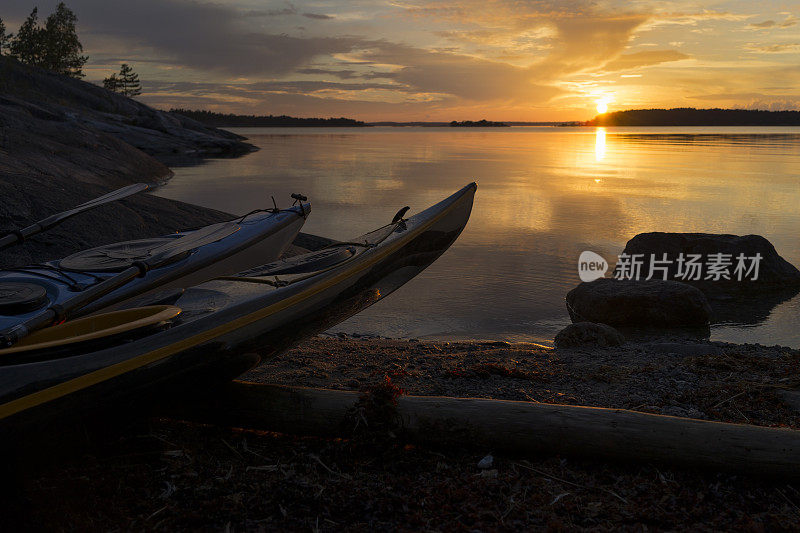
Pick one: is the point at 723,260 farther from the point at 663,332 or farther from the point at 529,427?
the point at 529,427

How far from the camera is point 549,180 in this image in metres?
28.2

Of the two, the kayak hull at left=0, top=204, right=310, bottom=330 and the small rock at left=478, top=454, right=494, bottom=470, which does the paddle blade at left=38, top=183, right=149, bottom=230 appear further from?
the small rock at left=478, top=454, right=494, bottom=470

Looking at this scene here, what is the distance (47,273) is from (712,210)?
1857cm

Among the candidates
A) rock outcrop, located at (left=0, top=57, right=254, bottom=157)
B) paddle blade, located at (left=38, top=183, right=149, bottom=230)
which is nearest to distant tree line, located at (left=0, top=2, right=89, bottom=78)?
rock outcrop, located at (left=0, top=57, right=254, bottom=157)

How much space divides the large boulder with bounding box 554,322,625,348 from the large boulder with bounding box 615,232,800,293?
412cm

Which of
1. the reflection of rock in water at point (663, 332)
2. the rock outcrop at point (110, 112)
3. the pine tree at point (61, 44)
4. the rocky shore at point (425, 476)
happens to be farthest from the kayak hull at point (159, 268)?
the pine tree at point (61, 44)

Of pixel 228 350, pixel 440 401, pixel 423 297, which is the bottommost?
pixel 423 297

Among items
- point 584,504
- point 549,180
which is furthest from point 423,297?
point 549,180

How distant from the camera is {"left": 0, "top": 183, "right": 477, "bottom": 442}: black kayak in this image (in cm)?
275

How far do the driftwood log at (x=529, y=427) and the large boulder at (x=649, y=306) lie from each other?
16.9ft

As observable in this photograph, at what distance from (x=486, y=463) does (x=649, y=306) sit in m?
5.77

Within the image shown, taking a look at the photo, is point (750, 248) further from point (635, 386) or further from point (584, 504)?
point (584, 504)

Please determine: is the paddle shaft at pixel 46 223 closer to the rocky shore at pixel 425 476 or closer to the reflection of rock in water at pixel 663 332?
the rocky shore at pixel 425 476

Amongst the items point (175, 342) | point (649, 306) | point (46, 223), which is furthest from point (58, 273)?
point (649, 306)
